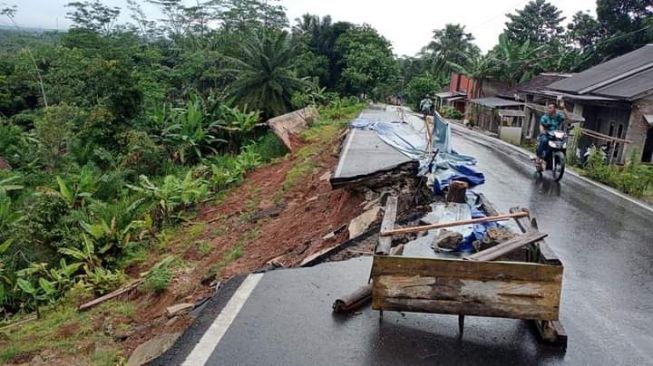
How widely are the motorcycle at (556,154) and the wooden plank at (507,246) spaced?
7.15 metres

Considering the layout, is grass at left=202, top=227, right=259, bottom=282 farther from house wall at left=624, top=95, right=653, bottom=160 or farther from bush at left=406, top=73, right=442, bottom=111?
bush at left=406, top=73, right=442, bottom=111

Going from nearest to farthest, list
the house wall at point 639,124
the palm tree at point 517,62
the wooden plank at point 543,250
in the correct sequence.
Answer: the wooden plank at point 543,250 < the house wall at point 639,124 < the palm tree at point 517,62

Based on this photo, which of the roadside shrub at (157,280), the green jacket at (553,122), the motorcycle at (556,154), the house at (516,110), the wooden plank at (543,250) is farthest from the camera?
the house at (516,110)

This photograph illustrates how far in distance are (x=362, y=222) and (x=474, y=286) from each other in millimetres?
3476

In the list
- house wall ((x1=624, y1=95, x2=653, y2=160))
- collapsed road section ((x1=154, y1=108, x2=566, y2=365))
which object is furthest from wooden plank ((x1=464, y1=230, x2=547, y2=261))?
house wall ((x1=624, y1=95, x2=653, y2=160))

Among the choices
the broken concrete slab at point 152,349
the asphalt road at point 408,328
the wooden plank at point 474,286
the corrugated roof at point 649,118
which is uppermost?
the corrugated roof at point 649,118

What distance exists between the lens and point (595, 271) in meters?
6.35

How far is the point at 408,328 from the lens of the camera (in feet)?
14.9

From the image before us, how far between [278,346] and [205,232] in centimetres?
759

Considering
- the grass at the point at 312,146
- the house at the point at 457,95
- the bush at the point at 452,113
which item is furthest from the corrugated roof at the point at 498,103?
the grass at the point at 312,146

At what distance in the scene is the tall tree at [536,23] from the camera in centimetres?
5178

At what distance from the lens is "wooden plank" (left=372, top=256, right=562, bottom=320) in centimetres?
423

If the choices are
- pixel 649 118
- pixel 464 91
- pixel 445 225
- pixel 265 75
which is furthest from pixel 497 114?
pixel 445 225

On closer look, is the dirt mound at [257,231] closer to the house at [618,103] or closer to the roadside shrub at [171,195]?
Result: the roadside shrub at [171,195]
